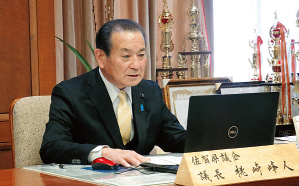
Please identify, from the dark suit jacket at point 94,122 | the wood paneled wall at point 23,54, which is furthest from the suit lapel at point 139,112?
the wood paneled wall at point 23,54

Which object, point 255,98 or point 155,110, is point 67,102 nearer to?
point 155,110

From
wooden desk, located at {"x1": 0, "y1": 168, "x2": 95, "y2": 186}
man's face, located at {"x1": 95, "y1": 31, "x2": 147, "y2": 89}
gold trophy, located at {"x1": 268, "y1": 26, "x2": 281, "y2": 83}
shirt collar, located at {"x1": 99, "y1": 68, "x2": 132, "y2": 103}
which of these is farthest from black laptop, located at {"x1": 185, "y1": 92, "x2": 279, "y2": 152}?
gold trophy, located at {"x1": 268, "y1": 26, "x2": 281, "y2": 83}

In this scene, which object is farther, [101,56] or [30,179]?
[101,56]

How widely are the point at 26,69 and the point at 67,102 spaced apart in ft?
2.07

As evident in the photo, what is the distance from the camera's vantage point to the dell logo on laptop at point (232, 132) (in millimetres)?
1630

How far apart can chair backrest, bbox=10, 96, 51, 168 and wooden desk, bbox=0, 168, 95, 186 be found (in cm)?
35

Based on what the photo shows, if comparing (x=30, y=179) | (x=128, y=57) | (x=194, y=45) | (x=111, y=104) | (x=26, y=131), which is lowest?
(x=30, y=179)

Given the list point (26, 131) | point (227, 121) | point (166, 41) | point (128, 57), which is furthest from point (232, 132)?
point (166, 41)

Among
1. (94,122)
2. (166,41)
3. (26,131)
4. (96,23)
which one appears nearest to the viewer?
(26,131)

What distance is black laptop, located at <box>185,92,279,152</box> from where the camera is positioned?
157 cm

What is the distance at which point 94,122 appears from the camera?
88.2 inches

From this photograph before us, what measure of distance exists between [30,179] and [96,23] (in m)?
2.44

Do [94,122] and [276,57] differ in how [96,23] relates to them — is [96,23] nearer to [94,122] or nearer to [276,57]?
[276,57]

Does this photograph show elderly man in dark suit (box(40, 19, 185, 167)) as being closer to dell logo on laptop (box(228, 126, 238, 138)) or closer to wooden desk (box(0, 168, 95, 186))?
wooden desk (box(0, 168, 95, 186))
